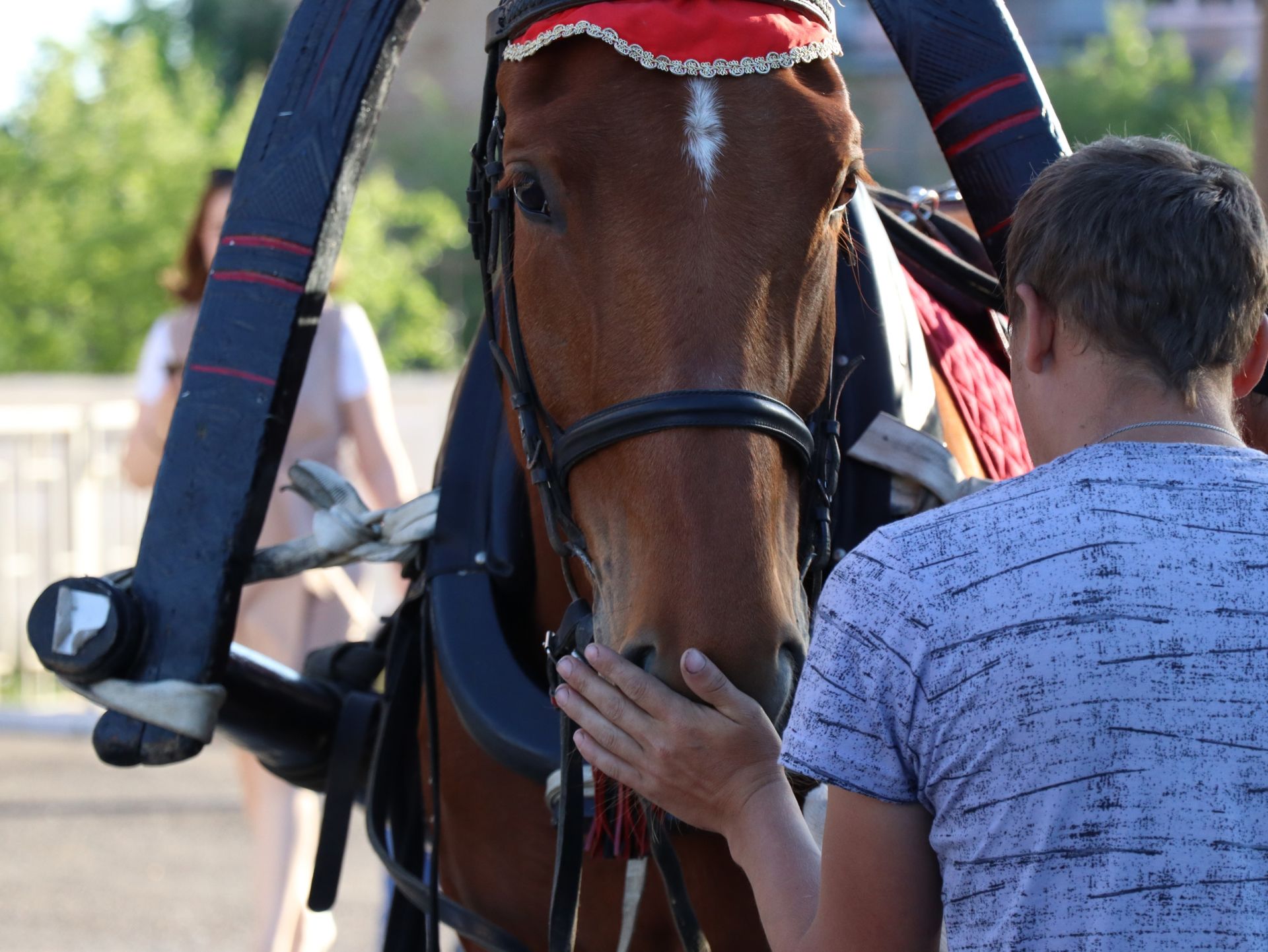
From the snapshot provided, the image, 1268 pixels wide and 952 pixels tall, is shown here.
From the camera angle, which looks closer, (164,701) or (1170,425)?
(1170,425)

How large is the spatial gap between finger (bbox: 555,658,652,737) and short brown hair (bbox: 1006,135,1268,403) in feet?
1.92

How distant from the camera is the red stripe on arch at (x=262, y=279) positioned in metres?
2.17

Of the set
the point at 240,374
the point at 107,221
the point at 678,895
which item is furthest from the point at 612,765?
the point at 107,221

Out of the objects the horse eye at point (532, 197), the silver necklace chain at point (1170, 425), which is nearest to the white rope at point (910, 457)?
the horse eye at point (532, 197)

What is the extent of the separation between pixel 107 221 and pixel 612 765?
58.5 feet

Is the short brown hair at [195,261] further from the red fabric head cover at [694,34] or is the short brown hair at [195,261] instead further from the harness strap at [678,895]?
the harness strap at [678,895]

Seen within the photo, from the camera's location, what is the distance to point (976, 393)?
250 centimetres

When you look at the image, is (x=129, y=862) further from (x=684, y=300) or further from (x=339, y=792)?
(x=684, y=300)

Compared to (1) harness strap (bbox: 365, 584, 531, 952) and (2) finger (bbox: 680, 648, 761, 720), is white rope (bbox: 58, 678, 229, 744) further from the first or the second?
(2) finger (bbox: 680, 648, 761, 720)

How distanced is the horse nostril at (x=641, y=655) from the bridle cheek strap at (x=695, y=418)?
0.25 metres

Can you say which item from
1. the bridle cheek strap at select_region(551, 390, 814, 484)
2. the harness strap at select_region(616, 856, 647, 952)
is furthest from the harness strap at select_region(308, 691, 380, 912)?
the bridle cheek strap at select_region(551, 390, 814, 484)

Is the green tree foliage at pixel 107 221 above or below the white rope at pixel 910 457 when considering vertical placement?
above

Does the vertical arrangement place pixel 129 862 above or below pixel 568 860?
below

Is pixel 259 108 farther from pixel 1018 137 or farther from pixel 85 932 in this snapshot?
pixel 85 932
